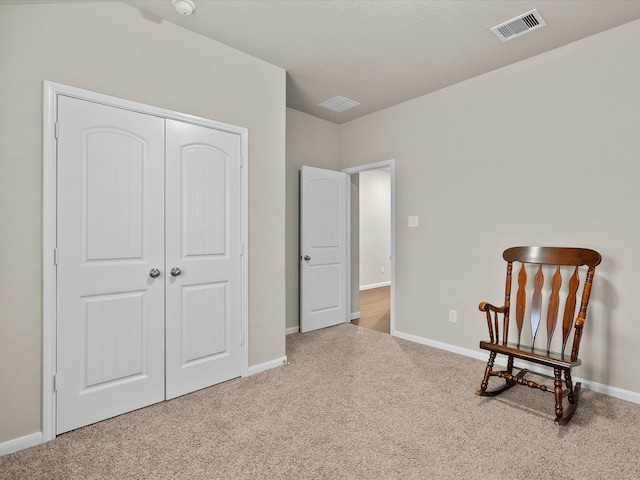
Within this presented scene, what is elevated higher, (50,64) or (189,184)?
(50,64)

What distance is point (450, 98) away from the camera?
348 centimetres

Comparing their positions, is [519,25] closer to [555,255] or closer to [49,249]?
[555,255]

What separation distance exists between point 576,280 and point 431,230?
1.45 meters

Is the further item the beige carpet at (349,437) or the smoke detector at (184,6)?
the smoke detector at (184,6)

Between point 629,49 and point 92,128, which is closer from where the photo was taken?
point 92,128

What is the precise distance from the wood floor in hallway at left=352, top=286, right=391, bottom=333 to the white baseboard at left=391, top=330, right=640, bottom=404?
0.49 meters

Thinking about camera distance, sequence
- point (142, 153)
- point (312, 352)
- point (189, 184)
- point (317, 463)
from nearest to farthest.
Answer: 1. point (317, 463)
2. point (142, 153)
3. point (189, 184)
4. point (312, 352)

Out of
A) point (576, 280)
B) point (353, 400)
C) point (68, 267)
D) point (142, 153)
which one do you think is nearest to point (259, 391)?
point (353, 400)

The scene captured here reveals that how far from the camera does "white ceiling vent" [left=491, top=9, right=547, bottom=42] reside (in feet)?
7.72

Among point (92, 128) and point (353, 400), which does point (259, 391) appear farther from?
point (92, 128)

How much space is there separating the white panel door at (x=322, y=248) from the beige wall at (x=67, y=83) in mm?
1196

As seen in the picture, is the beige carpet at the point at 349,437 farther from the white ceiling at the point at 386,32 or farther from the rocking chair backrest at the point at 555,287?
the white ceiling at the point at 386,32

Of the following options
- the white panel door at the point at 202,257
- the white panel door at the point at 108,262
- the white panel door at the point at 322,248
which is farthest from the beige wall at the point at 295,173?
the white panel door at the point at 108,262

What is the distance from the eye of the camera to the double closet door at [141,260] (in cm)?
206
